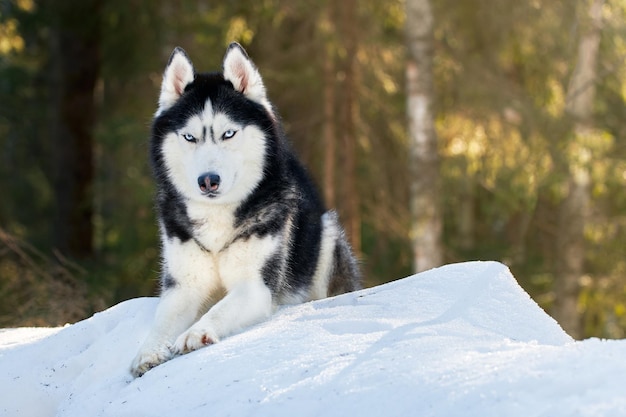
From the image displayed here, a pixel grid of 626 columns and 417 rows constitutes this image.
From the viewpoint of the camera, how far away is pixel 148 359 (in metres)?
4.73

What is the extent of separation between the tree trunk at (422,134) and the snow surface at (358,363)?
578 centimetres

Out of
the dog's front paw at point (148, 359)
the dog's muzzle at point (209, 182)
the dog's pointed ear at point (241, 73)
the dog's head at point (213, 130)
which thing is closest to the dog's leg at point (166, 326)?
the dog's front paw at point (148, 359)

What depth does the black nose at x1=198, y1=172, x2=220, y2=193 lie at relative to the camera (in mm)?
4965

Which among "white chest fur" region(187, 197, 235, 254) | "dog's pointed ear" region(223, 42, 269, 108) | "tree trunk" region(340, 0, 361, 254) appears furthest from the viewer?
"tree trunk" region(340, 0, 361, 254)

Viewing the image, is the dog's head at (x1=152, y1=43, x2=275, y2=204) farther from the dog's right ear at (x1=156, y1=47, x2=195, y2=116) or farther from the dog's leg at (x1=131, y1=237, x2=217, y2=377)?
the dog's leg at (x1=131, y1=237, x2=217, y2=377)

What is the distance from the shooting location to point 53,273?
364 inches

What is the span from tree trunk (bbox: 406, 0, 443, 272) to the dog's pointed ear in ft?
18.7

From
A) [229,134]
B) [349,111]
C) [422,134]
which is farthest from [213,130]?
[349,111]

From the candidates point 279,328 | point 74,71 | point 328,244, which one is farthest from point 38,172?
point 279,328

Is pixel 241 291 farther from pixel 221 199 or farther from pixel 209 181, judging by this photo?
pixel 209 181

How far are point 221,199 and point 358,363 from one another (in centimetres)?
170

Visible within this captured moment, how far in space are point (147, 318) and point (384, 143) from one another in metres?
9.58

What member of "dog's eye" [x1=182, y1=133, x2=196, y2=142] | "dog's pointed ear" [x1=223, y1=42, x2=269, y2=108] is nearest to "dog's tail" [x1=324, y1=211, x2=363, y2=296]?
"dog's pointed ear" [x1=223, y1=42, x2=269, y2=108]

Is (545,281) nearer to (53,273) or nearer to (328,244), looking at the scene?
(53,273)
